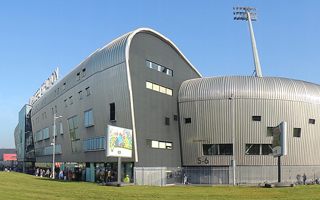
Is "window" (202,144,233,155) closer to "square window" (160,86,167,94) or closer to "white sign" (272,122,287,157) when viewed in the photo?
"square window" (160,86,167,94)

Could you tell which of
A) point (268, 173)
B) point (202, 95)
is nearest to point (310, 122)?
point (268, 173)

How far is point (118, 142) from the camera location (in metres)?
45.5

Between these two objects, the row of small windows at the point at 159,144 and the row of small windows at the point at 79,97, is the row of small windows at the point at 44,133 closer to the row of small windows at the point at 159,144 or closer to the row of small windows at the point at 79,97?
the row of small windows at the point at 79,97

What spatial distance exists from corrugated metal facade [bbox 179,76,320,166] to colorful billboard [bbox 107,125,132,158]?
18.7 metres

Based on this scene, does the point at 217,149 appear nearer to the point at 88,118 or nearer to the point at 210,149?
the point at 210,149

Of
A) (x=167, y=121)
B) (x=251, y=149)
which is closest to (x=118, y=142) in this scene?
(x=167, y=121)

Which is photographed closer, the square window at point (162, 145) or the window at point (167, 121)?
the square window at point (162, 145)

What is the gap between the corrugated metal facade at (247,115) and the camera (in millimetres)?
62406

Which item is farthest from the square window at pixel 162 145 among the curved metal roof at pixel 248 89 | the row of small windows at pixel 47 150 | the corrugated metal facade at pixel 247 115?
A: the row of small windows at pixel 47 150

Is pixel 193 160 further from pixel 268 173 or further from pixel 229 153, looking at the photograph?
pixel 268 173

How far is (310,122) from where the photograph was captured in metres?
64.8

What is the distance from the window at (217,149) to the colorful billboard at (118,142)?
19.2m

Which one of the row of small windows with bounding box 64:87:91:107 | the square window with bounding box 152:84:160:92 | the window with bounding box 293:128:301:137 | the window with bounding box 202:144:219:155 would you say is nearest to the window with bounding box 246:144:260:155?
the window with bounding box 202:144:219:155

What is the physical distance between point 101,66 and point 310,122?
104 ft
